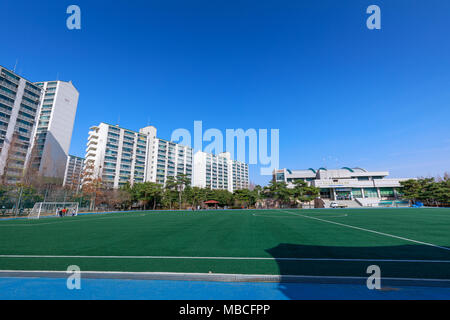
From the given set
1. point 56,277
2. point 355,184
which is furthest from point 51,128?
point 355,184

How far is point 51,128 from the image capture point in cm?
5888

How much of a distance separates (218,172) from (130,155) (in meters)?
48.8

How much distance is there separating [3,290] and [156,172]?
75.8 metres

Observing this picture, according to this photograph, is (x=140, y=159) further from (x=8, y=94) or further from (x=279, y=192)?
(x=279, y=192)

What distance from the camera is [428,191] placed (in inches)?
1763

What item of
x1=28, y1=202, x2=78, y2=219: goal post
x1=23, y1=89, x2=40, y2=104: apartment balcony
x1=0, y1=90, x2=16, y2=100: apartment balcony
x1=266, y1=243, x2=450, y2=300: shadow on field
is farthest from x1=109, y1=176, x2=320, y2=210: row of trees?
x1=266, y1=243, x2=450, y2=300: shadow on field

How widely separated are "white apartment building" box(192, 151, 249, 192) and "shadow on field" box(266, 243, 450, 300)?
82.6 meters

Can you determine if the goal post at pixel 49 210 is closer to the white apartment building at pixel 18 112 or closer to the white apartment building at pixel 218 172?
the white apartment building at pixel 18 112

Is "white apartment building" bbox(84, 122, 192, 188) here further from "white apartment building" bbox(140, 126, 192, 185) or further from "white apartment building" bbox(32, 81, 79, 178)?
"white apartment building" bbox(32, 81, 79, 178)

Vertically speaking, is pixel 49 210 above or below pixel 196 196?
below

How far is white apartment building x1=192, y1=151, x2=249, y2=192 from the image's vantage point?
98438mm

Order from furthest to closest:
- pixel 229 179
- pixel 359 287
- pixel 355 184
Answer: pixel 229 179, pixel 355 184, pixel 359 287

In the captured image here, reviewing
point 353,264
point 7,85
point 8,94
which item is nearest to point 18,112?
point 8,94
